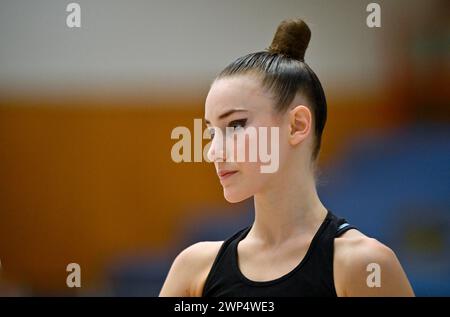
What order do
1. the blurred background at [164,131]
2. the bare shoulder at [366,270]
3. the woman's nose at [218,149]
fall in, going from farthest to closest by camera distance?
the blurred background at [164,131] → the woman's nose at [218,149] → the bare shoulder at [366,270]

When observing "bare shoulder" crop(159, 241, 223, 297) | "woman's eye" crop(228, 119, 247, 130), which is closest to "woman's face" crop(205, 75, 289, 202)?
"woman's eye" crop(228, 119, 247, 130)

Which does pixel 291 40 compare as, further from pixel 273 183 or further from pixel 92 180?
pixel 92 180

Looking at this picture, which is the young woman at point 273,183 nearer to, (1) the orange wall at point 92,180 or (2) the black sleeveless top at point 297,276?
(2) the black sleeveless top at point 297,276

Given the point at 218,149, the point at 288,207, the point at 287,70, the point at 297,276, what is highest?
the point at 287,70

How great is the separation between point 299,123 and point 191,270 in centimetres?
34

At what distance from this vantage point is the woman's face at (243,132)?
106 centimetres

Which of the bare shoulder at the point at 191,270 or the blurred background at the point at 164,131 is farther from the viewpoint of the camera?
the blurred background at the point at 164,131

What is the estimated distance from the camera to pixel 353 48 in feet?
4.21

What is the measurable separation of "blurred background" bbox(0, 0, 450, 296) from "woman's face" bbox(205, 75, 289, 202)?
0.17 meters

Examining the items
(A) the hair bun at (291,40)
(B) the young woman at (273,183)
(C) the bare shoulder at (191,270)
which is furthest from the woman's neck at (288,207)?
(A) the hair bun at (291,40)

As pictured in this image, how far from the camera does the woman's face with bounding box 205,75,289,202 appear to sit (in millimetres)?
1060

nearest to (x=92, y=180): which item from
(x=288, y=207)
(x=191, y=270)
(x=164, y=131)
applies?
(x=164, y=131)

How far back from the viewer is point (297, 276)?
100cm

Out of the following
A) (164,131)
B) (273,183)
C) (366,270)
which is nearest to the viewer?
(366,270)
